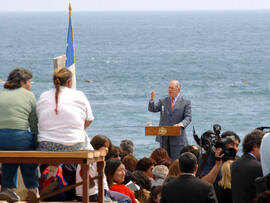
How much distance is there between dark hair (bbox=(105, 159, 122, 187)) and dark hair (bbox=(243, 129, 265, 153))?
1591 millimetres

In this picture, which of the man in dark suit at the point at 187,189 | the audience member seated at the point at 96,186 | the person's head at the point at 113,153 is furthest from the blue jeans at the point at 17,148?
the person's head at the point at 113,153

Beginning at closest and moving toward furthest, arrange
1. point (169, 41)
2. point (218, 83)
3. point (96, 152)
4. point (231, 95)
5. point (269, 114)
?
point (96, 152) → point (269, 114) → point (231, 95) → point (218, 83) → point (169, 41)

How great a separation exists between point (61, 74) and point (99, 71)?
79464 millimetres

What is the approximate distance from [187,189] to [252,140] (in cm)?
94

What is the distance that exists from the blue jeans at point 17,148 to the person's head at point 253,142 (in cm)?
211

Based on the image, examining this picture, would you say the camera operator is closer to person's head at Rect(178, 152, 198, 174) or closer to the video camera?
the video camera

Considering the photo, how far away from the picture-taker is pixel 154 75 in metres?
83.6

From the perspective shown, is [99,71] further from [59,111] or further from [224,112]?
[59,111]

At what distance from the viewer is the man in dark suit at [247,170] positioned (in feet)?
22.4

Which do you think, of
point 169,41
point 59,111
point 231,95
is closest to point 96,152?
point 59,111

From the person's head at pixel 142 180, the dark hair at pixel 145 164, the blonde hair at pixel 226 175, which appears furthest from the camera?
the dark hair at pixel 145 164

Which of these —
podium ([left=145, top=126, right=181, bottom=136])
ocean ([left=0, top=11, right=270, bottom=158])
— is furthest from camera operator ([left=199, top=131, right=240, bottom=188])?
ocean ([left=0, top=11, right=270, bottom=158])

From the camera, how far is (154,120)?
48156mm

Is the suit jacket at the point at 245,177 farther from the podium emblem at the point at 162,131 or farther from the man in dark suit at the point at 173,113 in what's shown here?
the man in dark suit at the point at 173,113
